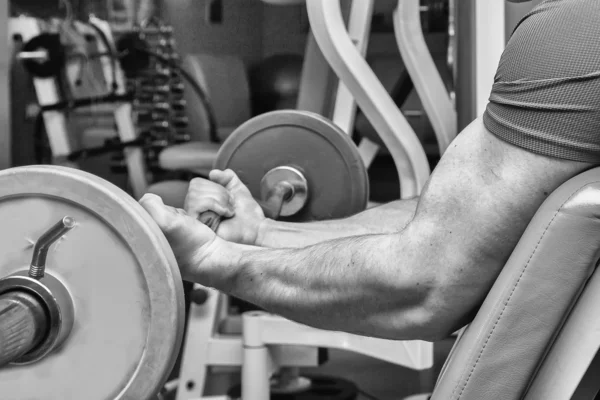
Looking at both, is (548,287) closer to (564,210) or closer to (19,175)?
(564,210)

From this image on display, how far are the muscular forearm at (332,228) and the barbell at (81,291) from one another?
0.57 m

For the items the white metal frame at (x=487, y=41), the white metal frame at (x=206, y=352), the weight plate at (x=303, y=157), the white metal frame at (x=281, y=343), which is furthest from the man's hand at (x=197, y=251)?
the white metal frame at (x=487, y=41)

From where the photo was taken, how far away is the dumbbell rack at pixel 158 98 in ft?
8.70

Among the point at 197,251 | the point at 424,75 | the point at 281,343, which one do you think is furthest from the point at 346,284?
the point at 424,75

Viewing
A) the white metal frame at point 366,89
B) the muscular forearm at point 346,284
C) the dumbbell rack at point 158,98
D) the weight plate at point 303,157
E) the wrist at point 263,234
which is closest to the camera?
the muscular forearm at point 346,284

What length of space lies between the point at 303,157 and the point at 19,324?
967 mm

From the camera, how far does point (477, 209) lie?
0.87 meters

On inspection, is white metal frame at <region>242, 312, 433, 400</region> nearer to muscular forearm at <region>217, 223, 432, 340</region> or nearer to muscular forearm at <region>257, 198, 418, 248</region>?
muscular forearm at <region>257, 198, 418, 248</region>

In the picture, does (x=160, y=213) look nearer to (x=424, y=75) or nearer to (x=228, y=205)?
(x=228, y=205)

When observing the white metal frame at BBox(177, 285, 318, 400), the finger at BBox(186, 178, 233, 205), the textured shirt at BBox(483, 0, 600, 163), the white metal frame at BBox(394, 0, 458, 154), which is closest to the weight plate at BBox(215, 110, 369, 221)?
the finger at BBox(186, 178, 233, 205)

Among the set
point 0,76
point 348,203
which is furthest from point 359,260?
point 0,76

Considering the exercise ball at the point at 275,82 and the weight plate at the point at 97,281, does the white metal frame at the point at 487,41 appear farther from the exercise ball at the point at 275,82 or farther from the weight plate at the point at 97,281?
the weight plate at the point at 97,281

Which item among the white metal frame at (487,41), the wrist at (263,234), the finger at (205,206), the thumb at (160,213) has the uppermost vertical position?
the white metal frame at (487,41)

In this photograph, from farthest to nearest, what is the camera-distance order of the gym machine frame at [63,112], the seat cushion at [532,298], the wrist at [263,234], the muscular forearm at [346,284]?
the gym machine frame at [63,112], the wrist at [263,234], the muscular forearm at [346,284], the seat cushion at [532,298]
